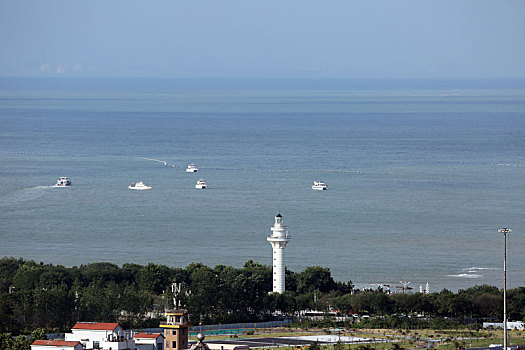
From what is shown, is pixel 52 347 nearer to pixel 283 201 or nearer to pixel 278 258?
pixel 278 258

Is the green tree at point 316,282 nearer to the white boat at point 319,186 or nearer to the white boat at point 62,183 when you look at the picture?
the white boat at point 319,186

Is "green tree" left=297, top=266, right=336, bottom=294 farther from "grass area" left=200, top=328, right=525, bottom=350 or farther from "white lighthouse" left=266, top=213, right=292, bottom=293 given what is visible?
"grass area" left=200, top=328, right=525, bottom=350

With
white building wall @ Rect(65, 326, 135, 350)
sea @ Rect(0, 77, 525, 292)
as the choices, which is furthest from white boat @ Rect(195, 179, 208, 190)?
white building wall @ Rect(65, 326, 135, 350)

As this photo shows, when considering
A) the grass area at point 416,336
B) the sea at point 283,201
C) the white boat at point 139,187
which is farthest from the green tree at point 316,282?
the white boat at point 139,187

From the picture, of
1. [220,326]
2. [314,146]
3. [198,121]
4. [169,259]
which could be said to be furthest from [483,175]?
[198,121]

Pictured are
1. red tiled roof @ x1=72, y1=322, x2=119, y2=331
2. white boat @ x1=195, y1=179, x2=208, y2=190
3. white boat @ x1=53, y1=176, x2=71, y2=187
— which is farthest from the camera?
white boat @ x1=53, y1=176, x2=71, y2=187

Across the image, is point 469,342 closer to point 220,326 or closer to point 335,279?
point 220,326
